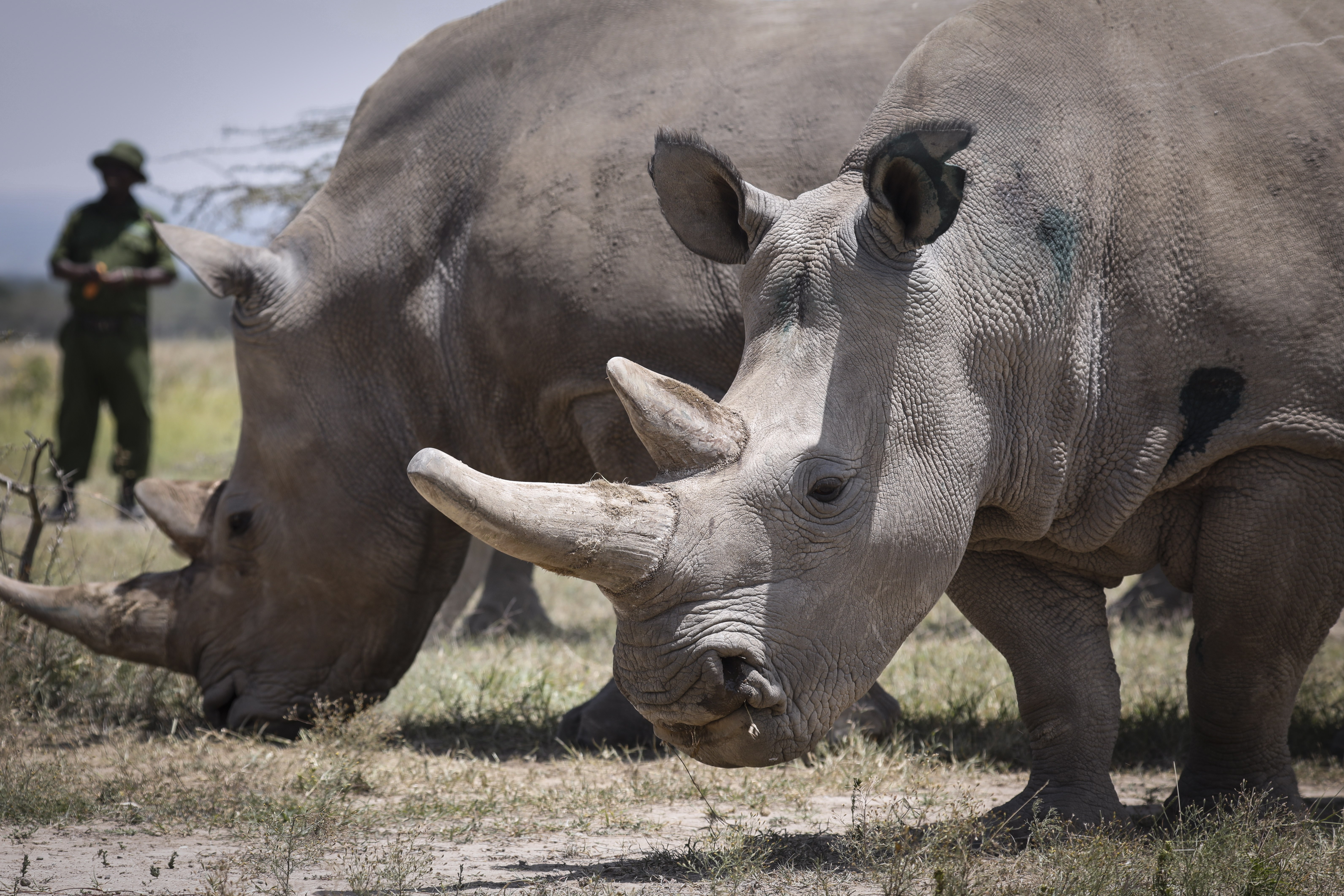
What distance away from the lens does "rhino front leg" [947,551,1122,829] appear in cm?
405

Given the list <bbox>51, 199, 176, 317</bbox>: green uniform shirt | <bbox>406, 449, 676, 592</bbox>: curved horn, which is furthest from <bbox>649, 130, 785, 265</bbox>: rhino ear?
<bbox>51, 199, 176, 317</bbox>: green uniform shirt

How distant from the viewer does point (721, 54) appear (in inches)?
195

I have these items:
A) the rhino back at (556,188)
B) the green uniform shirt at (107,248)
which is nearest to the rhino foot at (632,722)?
the rhino back at (556,188)

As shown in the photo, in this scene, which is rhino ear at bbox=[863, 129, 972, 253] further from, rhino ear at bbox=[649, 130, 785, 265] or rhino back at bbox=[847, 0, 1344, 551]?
rhino ear at bbox=[649, 130, 785, 265]

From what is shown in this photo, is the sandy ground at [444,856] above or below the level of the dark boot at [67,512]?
below

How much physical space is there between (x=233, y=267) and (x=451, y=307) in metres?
0.91

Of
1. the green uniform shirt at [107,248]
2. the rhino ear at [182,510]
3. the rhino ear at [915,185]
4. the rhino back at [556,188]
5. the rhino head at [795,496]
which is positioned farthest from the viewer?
the green uniform shirt at [107,248]

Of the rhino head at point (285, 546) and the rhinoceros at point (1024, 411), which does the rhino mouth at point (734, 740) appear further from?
the rhino head at point (285, 546)

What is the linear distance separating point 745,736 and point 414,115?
3.20m

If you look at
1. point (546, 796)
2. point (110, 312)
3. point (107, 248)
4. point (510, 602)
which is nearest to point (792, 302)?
point (546, 796)

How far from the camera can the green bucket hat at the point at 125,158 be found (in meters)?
10.5

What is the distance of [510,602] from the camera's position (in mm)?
7988

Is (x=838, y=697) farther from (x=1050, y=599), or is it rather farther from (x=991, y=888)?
(x=1050, y=599)

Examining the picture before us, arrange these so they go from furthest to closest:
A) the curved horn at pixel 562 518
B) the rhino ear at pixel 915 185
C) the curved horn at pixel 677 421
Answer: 1. the rhino ear at pixel 915 185
2. the curved horn at pixel 677 421
3. the curved horn at pixel 562 518
